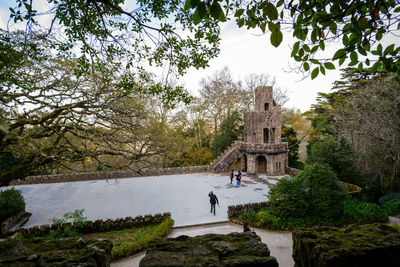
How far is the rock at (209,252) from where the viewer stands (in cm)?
298

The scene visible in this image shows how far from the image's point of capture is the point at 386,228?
516 centimetres

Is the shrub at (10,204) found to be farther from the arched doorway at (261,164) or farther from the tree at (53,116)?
the arched doorway at (261,164)

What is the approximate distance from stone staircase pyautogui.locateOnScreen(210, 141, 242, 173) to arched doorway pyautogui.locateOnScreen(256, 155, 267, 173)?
2.46 meters

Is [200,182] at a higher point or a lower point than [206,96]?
lower

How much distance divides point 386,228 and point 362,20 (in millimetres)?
5344

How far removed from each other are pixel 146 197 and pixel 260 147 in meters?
13.3

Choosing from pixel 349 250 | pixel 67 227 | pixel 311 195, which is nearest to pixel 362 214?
pixel 311 195

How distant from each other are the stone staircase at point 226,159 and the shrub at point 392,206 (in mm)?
13693

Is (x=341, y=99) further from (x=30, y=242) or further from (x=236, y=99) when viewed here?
(x=30, y=242)

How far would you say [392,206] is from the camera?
12.1 metres

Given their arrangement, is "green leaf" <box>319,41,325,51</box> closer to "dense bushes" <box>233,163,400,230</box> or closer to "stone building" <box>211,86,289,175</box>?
"dense bushes" <box>233,163,400,230</box>

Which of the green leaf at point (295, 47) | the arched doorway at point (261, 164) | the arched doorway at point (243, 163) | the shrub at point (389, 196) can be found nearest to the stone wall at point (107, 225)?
the green leaf at point (295, 47)

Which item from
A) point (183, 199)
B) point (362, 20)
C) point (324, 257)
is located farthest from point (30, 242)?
point (183, 199)

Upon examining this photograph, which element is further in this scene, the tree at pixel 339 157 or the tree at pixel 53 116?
the tree at pixel 339 157
